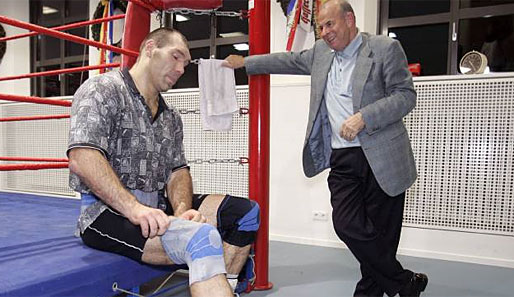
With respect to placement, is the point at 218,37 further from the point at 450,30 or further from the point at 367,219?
the point at 367,219

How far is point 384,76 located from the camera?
5.75 feet

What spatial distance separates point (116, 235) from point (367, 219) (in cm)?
105

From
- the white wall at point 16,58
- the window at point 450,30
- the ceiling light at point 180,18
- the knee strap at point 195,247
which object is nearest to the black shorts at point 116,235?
the knee strap at point 195,247

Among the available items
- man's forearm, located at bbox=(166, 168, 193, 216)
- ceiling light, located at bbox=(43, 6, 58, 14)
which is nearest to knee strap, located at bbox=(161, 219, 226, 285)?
man's forearm, located at bbox=(166, 168, 193, 216)

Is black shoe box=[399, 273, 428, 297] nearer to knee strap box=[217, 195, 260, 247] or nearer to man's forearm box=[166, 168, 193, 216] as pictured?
knee strap box=[217, 195, 260, 247]

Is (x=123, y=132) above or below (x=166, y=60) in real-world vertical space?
below

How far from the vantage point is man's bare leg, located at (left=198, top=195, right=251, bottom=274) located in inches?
66.4

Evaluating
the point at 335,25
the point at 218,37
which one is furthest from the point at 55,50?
the point at 335,25

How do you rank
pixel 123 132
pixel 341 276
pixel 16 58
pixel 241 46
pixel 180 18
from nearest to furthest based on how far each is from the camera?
pixel 123 132 → pixel 341 276 → pixel 241 46 → pixel 180 18 → pixel 16 58

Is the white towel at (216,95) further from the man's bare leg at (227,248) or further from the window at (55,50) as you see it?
the window at (55,50)

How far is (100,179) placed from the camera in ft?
4.15

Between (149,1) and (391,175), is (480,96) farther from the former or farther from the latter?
(149,1)

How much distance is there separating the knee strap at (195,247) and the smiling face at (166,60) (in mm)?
571

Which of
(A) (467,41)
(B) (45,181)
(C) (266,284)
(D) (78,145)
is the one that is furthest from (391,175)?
(B) (45,181)
